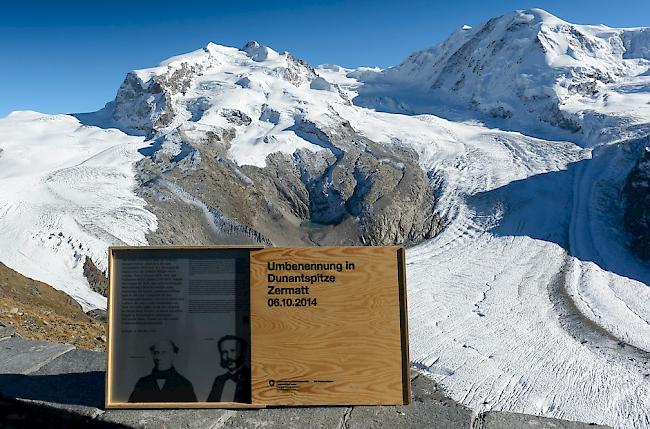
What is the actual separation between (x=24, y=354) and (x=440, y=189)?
47.2 meters

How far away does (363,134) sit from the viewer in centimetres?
6022

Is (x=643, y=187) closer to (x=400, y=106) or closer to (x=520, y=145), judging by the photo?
(x=520, y=145)

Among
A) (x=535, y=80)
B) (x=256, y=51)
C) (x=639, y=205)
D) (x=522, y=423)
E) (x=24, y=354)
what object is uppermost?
(x=256, y=51)

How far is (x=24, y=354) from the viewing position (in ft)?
14.6

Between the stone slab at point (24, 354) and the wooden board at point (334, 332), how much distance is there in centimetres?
191

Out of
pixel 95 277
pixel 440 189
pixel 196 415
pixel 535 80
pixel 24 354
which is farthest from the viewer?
pixel 535 80

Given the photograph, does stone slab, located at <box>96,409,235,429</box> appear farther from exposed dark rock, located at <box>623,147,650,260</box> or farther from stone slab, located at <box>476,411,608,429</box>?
exposed dark rock, located at <box>623,147,650,260</box>

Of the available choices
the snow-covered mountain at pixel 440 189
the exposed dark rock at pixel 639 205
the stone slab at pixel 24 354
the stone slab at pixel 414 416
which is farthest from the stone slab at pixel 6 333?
the exposed dark rock at pixel 639 205

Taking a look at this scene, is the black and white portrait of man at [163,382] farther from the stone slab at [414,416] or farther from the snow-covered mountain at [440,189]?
the snow-covered mountain at [440,189]

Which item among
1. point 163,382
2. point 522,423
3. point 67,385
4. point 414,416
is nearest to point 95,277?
point 67,385

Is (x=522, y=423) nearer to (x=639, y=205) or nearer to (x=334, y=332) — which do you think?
(x=334, y=332)

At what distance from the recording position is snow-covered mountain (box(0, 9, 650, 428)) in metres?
23.4

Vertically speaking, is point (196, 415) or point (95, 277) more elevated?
point (95, 277)

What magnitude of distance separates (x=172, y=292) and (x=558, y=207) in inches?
1788
